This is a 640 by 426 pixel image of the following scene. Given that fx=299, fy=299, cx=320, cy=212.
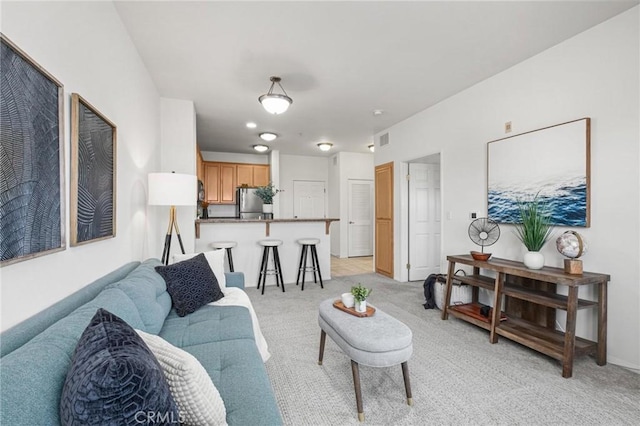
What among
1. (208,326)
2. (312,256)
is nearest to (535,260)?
(208,326)

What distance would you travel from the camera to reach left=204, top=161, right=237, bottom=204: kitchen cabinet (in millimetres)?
6719

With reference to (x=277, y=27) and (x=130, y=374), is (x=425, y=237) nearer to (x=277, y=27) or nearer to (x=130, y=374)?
Answer: (x=277, y=27)

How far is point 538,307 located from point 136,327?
3.15 metres

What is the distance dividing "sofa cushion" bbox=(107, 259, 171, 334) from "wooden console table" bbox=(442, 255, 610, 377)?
266cm

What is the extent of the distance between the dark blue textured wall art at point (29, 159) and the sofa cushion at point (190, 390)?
0.65 meters

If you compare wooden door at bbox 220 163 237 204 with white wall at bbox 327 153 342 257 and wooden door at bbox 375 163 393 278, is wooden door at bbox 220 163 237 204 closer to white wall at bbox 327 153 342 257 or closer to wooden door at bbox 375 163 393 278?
white wall at bbox 327 153 342 257

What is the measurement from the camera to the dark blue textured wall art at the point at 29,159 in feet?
3.32

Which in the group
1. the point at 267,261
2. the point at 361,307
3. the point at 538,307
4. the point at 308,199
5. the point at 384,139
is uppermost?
the point at 384,139

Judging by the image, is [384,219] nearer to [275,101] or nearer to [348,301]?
[275,101]

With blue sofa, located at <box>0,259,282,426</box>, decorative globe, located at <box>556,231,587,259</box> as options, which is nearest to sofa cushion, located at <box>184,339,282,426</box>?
blue sofa, located at <box>0,259,282,426</box>

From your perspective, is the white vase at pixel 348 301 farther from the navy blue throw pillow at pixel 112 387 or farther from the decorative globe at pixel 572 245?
the decorative globe at pixel 572 245

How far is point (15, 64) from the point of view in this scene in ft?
3.50

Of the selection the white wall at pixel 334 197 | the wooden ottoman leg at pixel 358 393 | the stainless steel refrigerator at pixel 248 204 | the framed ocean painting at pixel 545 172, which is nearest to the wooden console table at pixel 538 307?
the framed ocean painting at pixel 545 172

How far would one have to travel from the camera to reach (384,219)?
5324 mm
